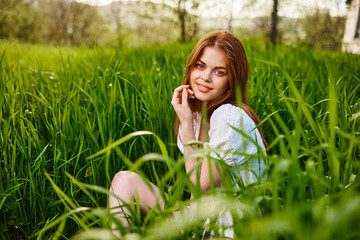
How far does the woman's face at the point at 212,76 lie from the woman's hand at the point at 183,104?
0.10 metres

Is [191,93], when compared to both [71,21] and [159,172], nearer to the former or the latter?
[159,172]

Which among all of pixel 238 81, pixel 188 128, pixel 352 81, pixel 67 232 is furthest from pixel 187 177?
pixel 352 81

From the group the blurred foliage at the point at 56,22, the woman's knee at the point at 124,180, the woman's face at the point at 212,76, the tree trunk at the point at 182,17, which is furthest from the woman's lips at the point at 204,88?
the blurred foliage at the point at 56,22

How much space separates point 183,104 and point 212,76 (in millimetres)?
210

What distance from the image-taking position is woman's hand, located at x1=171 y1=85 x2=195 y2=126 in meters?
1.54

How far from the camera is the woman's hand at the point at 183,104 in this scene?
60.8 inches

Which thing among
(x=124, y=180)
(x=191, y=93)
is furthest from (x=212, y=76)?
(x=124, y=180)

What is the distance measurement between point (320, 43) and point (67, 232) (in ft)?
65.8

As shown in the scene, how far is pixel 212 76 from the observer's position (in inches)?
58.6

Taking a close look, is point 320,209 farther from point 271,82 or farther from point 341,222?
point 271,82

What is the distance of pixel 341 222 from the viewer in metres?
0.58

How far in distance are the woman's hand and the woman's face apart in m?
0.10

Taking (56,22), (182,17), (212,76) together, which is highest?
(56,22)

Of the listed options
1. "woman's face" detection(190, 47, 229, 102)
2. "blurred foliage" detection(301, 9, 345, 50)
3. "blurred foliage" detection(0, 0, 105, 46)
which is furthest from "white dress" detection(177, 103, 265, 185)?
"blurred foliage" detection(0, 0, 105, 46)
